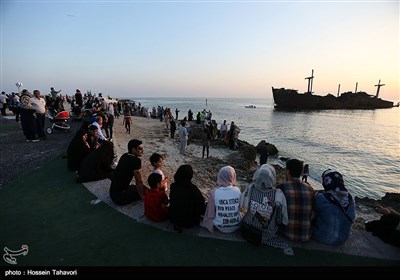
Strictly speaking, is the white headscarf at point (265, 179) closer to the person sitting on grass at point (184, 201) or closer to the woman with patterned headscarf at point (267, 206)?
the woman with patterned headscarf at point (267, 206)

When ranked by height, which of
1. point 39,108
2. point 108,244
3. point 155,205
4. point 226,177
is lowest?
point 108,244

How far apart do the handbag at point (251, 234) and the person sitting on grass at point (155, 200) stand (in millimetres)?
1318

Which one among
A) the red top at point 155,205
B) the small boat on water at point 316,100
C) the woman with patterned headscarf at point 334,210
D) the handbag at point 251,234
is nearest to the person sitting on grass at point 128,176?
the red top at point 155,205

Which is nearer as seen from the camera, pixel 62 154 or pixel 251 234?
pixel 251 234

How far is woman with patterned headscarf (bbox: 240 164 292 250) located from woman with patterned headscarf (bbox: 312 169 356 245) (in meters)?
0.52

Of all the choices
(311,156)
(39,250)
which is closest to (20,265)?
(39,250)

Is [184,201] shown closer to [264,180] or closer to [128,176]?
[264,180]

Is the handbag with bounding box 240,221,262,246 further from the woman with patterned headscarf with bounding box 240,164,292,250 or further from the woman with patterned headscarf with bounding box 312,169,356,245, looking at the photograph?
the woman with patterned headscarf with bounding box 312,169,356,245

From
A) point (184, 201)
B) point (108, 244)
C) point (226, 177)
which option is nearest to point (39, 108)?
point (108, 244)

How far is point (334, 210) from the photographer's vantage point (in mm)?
3025

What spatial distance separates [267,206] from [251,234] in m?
0.47

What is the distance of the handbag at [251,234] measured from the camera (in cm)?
311

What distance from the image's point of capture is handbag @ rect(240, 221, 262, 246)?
3.11m

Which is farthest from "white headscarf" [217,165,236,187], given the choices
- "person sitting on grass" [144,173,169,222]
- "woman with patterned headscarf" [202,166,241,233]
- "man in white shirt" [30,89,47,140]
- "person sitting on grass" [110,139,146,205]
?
"man in white shirt" [30,89,47,140]
